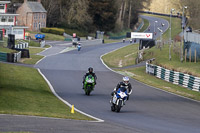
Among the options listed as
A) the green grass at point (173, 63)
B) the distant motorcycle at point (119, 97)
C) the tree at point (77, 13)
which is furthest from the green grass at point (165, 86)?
the tree at point (77, 13)

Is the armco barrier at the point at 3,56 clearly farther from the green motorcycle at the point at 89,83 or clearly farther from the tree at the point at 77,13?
the tree at the point at 77,13

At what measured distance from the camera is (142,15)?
184 meters

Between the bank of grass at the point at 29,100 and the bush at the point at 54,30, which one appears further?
the bush at the point at 54,30

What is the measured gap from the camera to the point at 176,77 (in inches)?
1499

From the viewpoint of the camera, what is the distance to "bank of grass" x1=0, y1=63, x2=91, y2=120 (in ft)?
57.3

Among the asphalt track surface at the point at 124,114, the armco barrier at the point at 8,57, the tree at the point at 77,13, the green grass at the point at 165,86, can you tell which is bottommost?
the green grass at the point at 165,86

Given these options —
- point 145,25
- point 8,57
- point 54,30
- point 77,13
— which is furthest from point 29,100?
point 145,25

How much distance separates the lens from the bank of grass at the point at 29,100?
17453mm

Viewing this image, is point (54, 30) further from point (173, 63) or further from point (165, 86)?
point (165, 86)

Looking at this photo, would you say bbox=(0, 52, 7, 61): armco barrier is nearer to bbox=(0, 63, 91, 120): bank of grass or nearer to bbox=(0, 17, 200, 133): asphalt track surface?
bbox=(0, 17, 200, 133): asphalt track surface

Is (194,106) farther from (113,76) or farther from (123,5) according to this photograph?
(123,5)

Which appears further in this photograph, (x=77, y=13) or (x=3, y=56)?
(x=77, y=13)

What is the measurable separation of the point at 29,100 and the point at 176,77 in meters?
19.2

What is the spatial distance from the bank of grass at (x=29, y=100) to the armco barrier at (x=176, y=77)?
38.4ft
